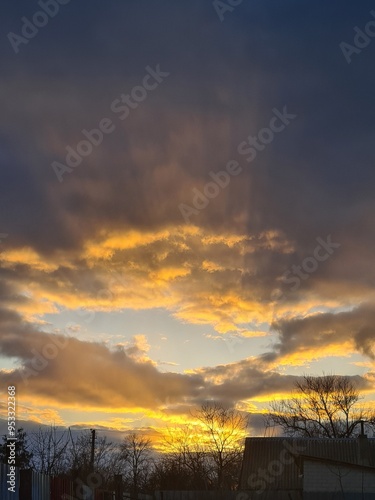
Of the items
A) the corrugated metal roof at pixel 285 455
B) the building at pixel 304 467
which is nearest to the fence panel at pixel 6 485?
the building at pixel 304 467

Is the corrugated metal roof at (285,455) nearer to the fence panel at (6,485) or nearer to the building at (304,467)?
the building at (304,467)

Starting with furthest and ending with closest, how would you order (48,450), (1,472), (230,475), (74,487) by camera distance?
1. (230,475)
2. (48,450)
3. (74,487)
4. (1,472)

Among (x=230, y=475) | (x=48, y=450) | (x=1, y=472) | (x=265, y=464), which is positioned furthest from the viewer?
(x=230, y=475)

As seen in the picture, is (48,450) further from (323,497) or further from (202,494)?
(323,497)

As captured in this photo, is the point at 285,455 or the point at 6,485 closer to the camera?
the point at 6,485

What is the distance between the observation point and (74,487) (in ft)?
54.0

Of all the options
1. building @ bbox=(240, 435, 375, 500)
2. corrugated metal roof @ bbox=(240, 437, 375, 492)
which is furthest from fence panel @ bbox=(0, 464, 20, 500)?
corrugated metal roof @ bbox=(240, 437, 375, 492)

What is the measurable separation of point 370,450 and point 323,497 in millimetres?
11231

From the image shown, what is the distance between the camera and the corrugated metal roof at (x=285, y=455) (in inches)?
1681

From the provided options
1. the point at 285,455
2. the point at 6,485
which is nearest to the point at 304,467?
the point at 285,455

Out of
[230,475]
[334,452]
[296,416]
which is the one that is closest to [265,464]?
[334,452]

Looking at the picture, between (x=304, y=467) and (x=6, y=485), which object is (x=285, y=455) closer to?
(x=304, y=467)

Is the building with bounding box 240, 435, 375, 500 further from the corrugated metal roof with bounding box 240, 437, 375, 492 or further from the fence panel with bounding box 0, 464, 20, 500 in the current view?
the fence panel with bounding box 0, 464, 20, 500

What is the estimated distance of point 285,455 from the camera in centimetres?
4475
